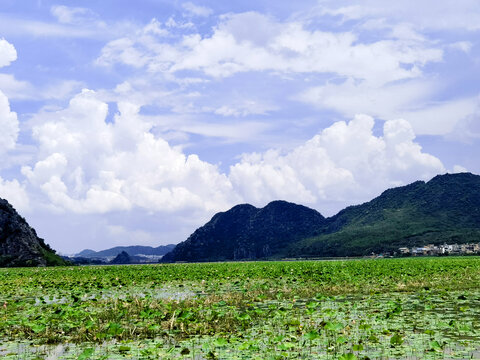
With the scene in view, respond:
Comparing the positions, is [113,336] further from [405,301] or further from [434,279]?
[434,279]

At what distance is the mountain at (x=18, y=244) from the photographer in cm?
9319

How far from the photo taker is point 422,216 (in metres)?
181

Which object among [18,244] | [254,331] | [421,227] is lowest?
[254,331]

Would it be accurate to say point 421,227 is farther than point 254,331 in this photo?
Yes

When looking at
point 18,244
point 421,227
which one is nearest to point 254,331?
point 18,244

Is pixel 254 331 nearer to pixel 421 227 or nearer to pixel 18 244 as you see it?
pixel 18 244

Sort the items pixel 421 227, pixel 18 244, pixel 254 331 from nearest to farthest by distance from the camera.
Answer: pixel 254 331 → pixel 18 244 → pixel 421 227

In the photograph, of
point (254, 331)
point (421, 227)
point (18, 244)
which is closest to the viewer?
point (254, 331)

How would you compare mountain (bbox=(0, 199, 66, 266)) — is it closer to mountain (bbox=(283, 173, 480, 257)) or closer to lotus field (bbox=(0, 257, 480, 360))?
lotus field (bbox=(0, 257, 480, 360))

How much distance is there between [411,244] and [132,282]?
13469 centimetres

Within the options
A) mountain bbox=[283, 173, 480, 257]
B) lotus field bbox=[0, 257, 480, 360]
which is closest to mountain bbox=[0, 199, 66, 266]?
lotus field bbox=[0, 257, 480, 360]

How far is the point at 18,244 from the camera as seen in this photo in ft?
316

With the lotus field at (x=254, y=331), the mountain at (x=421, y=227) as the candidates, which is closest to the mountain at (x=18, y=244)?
the lotus field at (x=254, y=331)

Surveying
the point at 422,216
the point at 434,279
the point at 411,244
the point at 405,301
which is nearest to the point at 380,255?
the point at 411,244
